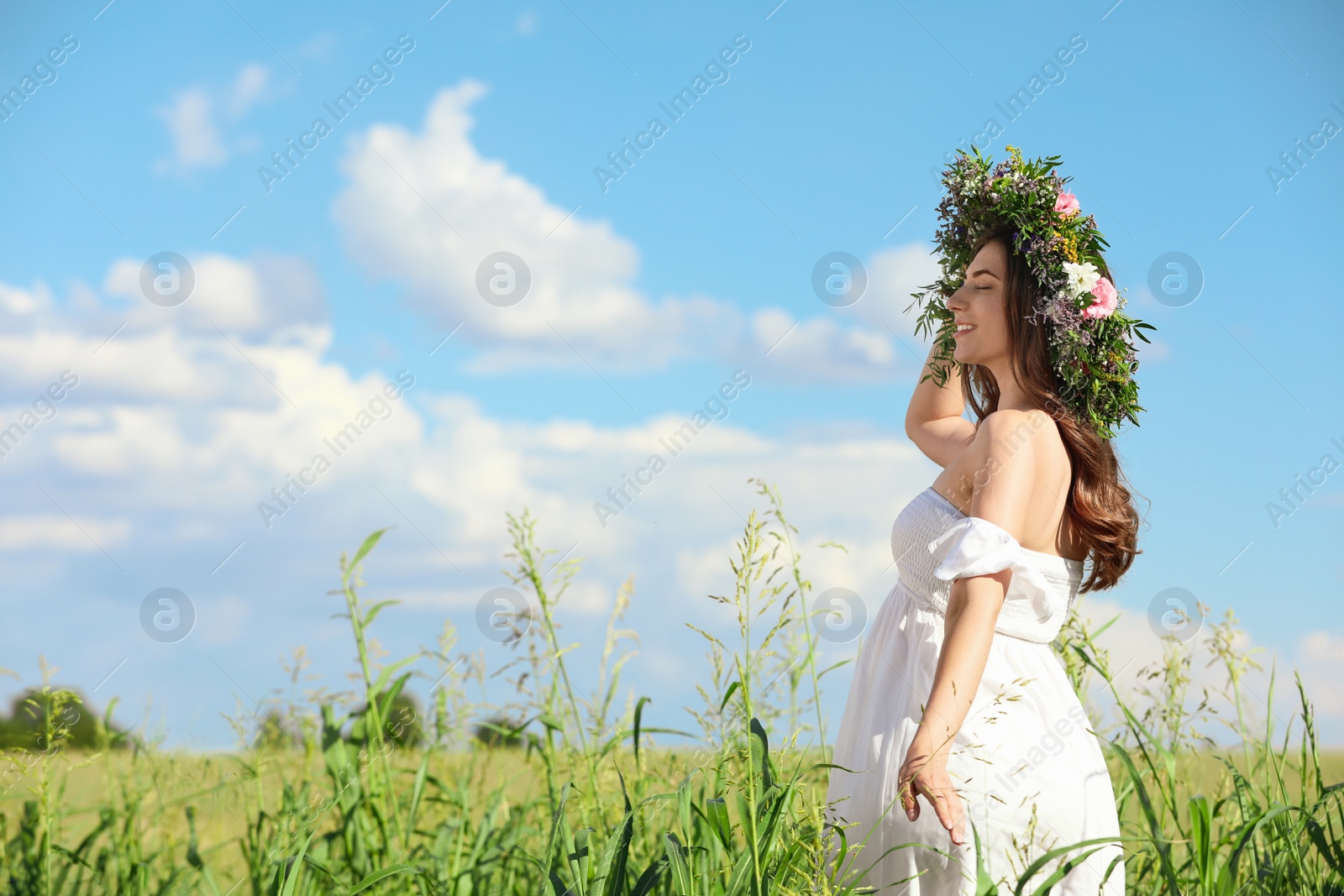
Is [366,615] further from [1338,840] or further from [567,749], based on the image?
[1338,840]

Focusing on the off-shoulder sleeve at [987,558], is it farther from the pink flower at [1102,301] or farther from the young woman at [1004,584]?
the pink flower at [1102,301]

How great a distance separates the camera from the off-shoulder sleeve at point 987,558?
7.45 feet

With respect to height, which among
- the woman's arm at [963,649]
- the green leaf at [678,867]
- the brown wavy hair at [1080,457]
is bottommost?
the green leaf at [678,867]

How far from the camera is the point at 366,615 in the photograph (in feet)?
9.08

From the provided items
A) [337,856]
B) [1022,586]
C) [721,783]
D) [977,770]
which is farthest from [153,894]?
[1022,586]

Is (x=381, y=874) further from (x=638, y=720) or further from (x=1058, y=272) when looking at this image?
(x=1058, y=272)

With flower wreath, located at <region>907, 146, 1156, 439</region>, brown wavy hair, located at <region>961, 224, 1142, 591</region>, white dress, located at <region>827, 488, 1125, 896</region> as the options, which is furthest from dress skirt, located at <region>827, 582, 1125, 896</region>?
flower wreath, located at <region>907, 146, 1156, 439</region>

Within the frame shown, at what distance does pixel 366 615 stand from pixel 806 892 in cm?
146

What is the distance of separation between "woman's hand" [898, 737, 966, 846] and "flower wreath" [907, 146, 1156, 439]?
109cm

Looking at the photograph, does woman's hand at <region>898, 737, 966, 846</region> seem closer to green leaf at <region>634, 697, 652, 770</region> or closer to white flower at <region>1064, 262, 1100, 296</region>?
green leaf at <region>634, 697, 652, 770</region>

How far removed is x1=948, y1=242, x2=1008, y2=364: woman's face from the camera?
280 cm

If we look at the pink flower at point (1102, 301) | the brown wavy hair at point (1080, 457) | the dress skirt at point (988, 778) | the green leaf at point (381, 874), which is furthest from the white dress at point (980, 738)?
the green leaf at point (381, 874)

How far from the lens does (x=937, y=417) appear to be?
10.8 feet

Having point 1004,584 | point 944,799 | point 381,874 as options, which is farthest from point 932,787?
point 381,874
